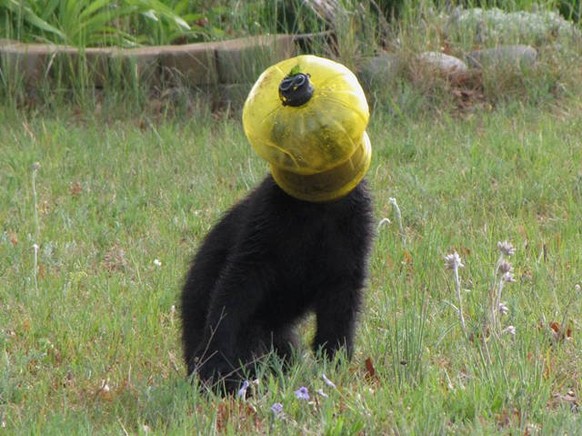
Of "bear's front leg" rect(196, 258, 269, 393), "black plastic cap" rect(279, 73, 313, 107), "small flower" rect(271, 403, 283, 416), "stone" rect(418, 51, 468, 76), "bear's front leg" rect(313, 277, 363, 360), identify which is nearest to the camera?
"small flower" rect(271, 403, 283, 416)

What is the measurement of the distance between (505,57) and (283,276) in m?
5.36

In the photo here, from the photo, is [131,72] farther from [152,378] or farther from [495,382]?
[495,382]

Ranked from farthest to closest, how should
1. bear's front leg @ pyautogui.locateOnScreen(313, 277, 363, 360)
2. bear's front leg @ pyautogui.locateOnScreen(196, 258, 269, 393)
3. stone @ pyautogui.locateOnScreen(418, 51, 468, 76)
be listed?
1. stone @ pyautogui.locateOnScreen(418, 51, 468, 76)
2. bear's front leg @ pyautogui.locateOnScreen(313, 277, 363, 360)
3. bear's front leg @ pyautogui.locateOnScreen(196, 258, 269, 393)

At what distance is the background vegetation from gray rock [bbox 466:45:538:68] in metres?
0.10

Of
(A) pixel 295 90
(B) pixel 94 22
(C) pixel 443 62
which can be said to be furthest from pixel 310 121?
(B) pixel 94 22

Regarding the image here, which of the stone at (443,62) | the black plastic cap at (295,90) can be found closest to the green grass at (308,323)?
the stone at (443,62)

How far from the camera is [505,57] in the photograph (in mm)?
9227

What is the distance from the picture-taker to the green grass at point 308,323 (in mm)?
4000

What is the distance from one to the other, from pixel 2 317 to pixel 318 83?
2134 mm

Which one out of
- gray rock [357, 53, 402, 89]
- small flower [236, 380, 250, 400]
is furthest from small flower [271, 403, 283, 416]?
gray rock [357, 53, 402, 89]

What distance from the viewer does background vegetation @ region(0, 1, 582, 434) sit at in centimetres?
404

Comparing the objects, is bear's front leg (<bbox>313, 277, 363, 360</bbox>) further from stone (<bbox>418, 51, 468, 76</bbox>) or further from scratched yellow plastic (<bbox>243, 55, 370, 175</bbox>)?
stone (<bbox>418, 51, 468, 76</bbox>)

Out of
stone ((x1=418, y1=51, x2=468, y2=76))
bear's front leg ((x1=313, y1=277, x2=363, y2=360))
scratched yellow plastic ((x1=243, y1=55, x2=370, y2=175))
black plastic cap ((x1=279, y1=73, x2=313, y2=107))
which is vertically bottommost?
stone ((x1=418, y1=51, x2=468, y2=76))

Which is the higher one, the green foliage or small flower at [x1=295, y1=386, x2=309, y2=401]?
small flower at [x1=295, y1=386, x2=309, y2=401]
